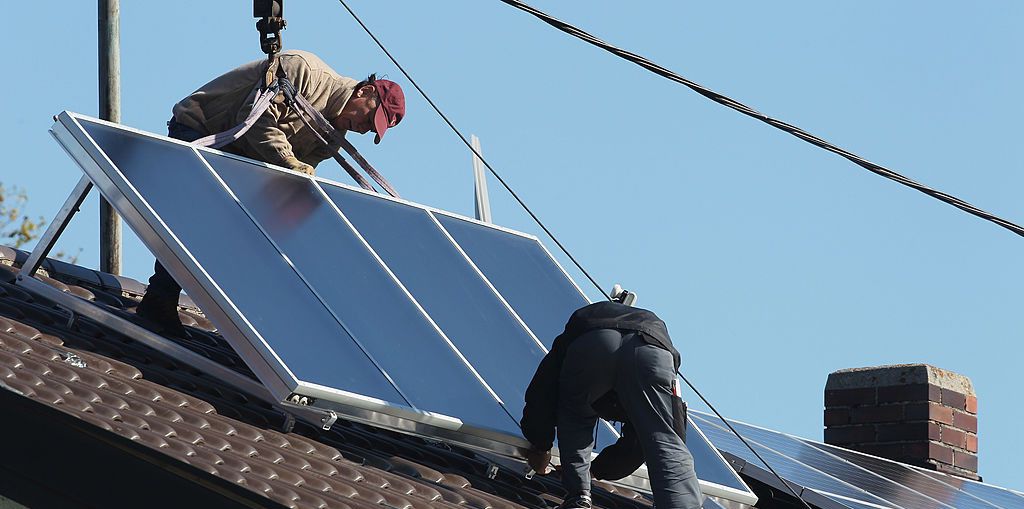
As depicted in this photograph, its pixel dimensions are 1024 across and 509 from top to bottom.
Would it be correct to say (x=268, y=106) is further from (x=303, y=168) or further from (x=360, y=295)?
(x=360, y=295)

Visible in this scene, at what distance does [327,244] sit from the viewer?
26.9 feet

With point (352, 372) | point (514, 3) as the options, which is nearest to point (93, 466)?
point (352, 372)

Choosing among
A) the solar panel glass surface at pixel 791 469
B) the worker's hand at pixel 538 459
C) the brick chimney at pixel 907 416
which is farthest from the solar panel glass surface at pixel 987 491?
the worker's hand at pixel 538 459

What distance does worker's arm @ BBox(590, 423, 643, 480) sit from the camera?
25.1ft

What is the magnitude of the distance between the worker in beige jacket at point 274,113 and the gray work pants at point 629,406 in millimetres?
2326

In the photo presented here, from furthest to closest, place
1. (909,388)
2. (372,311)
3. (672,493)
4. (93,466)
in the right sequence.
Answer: (909,388) → (372,311) → (672,493) → (93,466)

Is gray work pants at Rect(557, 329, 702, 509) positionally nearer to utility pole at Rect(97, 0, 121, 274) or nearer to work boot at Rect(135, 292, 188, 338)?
work boot at Rect(135, 292, 188, 338)

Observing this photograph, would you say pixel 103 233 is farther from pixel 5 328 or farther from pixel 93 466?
pixel 93 466

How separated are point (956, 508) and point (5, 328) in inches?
274

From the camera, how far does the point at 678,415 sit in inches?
289

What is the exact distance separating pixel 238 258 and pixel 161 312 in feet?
4.39

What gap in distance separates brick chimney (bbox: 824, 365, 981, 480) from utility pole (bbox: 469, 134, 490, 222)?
5.19 meters

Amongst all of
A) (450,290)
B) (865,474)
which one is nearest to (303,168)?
(450,290)

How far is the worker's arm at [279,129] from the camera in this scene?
8.70m
